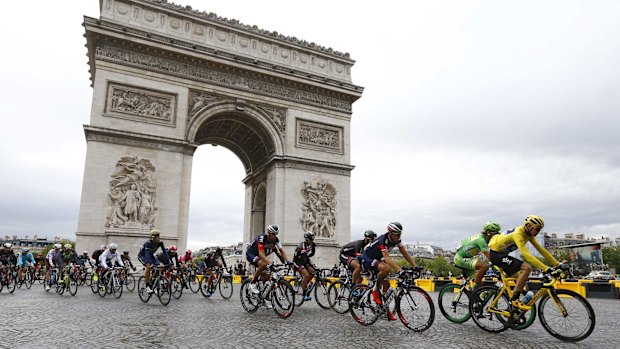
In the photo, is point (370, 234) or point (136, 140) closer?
point (370, 234)

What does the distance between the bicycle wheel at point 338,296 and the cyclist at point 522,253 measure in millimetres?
3161

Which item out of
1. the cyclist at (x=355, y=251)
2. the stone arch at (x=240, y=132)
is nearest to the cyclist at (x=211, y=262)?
the cyclist at (x=355, y=251)

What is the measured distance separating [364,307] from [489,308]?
6.64 feet

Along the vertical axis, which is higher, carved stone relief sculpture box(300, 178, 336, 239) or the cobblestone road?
carved stone relief sculpture box(300, 178, 336, 239)

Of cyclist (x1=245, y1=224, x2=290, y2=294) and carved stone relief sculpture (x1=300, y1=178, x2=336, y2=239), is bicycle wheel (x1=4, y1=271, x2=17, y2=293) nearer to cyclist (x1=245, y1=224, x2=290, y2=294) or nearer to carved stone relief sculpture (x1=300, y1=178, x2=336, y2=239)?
cyclist (x1=245, y1=224, x2=290, y2=294)

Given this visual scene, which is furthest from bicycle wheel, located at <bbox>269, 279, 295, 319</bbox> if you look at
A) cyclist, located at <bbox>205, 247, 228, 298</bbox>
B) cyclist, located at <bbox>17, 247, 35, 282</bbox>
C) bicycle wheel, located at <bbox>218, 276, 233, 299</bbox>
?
cyclist, located at <bbox>17, 247, 35, 282</bbox>

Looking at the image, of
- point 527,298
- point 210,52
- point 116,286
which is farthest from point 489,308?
point 210,52

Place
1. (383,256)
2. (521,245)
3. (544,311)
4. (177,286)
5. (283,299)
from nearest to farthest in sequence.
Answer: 1. (544,311)
2. (521,245)
3. (383,256)
4. (283,299)
5. (177,286)

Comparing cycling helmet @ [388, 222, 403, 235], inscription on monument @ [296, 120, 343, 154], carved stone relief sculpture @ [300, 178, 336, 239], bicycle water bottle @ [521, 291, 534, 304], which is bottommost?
bicycle water bottle @ [521, 291, 534, 304]

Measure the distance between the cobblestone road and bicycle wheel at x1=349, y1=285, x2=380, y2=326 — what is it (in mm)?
157

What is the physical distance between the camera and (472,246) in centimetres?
786

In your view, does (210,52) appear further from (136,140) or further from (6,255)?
(6,255)

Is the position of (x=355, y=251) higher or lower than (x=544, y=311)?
higher

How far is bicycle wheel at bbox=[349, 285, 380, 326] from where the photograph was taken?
7531mm
